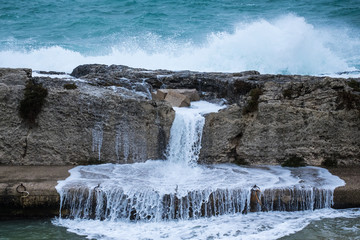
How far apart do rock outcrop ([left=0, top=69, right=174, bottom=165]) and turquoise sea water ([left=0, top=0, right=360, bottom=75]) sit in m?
10.9

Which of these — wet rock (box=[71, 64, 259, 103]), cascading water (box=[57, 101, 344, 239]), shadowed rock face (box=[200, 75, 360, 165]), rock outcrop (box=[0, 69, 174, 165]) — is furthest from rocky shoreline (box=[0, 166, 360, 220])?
wet rock (box=[71, 64, 259, 103])

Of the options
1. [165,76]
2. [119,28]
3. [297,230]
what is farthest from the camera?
[119,28]

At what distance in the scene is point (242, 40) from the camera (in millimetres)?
21500

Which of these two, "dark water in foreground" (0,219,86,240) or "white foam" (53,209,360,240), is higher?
"white foam" (53,209,360,240)

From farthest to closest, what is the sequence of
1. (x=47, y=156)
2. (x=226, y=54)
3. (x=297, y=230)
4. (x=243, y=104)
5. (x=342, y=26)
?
1. (x=342, y=26)
2. (x=226, y=54)
3. (x=243, y=104)
4. (x=47, y=156)
5. (x=297, y=230)

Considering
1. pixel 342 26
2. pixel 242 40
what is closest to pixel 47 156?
pixel 242 40

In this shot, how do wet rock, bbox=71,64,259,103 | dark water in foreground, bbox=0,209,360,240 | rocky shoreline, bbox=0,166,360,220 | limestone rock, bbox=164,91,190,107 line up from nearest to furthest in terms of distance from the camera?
dark water in foreground, bbox=0,209,360,240 → rocky shoreline, bbox=0,166,360,220 → limestone rock, bbox=164,91,190,107 → wet rock, bbox=71,64,259,103

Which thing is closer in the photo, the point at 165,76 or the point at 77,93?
the point at 77,93

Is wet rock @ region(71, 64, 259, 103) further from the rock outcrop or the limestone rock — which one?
the rock outcrop

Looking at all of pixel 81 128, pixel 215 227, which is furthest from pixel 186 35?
pixel 215 227

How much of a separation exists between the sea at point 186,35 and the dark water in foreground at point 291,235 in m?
9.48

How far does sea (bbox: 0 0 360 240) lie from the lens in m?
20.1

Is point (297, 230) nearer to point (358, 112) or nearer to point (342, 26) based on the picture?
point (358, 112)

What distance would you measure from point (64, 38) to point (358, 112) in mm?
19448
